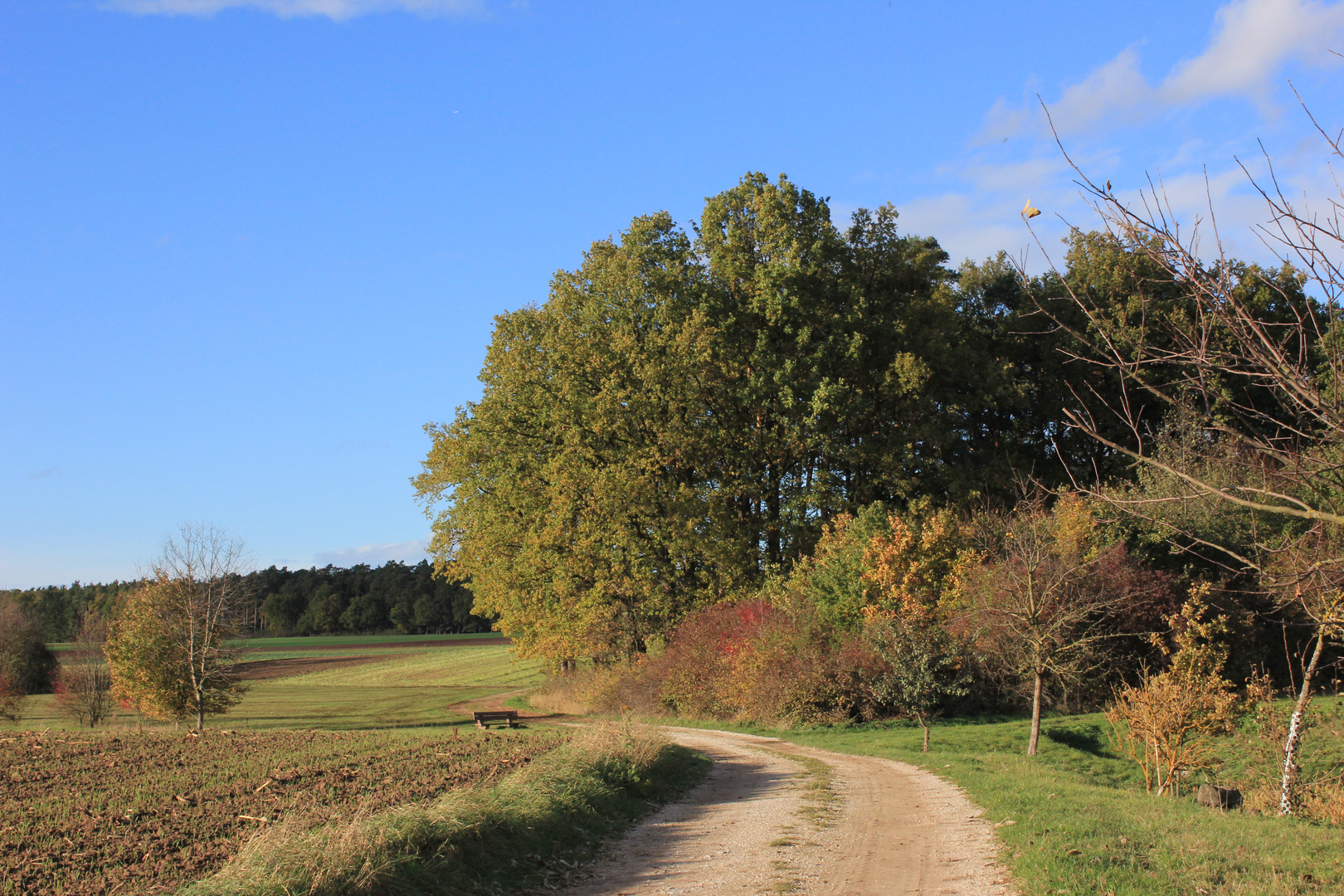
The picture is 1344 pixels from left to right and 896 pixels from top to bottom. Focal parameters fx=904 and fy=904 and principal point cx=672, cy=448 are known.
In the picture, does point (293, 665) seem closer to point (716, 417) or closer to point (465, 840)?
point (716, 417)

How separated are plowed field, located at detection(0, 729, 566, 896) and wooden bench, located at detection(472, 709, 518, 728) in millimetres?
4971

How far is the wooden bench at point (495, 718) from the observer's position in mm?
29000

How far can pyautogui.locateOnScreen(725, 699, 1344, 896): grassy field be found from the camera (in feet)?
26.8

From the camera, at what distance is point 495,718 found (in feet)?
102

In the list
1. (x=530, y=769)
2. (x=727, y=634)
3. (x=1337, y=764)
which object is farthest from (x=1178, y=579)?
(x=530, y=769)

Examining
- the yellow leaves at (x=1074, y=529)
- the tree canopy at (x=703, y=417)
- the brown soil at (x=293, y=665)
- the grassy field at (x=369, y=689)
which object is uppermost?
the tree canopy at (x=703, y=417)

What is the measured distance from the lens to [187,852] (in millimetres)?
10047

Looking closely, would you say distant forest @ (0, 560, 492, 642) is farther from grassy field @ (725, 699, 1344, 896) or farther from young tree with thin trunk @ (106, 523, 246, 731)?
grassy field @ (725, 699, 1344, 896)

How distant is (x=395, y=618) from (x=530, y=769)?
113 meters

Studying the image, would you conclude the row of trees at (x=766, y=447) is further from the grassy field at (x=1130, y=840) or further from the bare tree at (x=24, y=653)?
the bare tree at (x=24, y=653)

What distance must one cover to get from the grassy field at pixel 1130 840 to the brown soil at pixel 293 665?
62.7 meters

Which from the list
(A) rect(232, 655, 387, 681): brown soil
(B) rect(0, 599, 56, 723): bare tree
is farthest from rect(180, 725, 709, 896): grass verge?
(A) rect(232, 655, 387, 681): brown soil

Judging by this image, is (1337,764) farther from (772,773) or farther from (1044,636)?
(772,773)

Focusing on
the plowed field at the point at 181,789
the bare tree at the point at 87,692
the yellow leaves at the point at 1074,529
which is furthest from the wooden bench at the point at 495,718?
the bare tree at the point at 87,692
